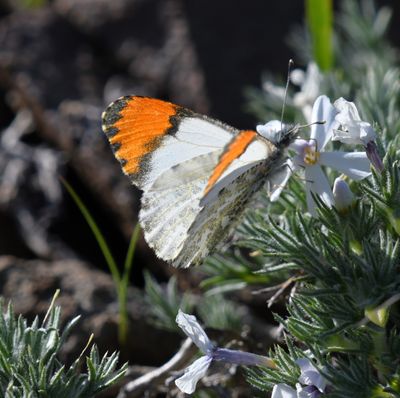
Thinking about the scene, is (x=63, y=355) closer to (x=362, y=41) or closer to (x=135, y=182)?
(x=135, y=182)

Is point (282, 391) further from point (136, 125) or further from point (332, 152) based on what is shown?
point (136, 125)

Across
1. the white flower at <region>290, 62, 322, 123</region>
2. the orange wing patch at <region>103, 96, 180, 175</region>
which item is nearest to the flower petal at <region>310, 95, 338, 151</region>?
the orange wing patch at <region>103, 96, 180, 175</region>

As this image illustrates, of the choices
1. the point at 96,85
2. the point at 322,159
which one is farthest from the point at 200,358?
the point at 96,85

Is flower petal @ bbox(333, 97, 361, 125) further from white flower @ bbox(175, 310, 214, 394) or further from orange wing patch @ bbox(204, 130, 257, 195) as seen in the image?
white flower @ bbox(175, 310, 214, 394)

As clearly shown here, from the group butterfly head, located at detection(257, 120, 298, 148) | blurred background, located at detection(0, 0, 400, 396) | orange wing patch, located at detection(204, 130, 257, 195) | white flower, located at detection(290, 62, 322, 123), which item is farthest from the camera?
blurred background, located at detection(0, 0, 400, 396)

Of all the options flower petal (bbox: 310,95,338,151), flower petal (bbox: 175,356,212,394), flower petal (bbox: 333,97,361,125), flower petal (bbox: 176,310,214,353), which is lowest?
flower petal (bbox: 175,356,212,394)

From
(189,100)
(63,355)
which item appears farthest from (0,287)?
(189,100)
